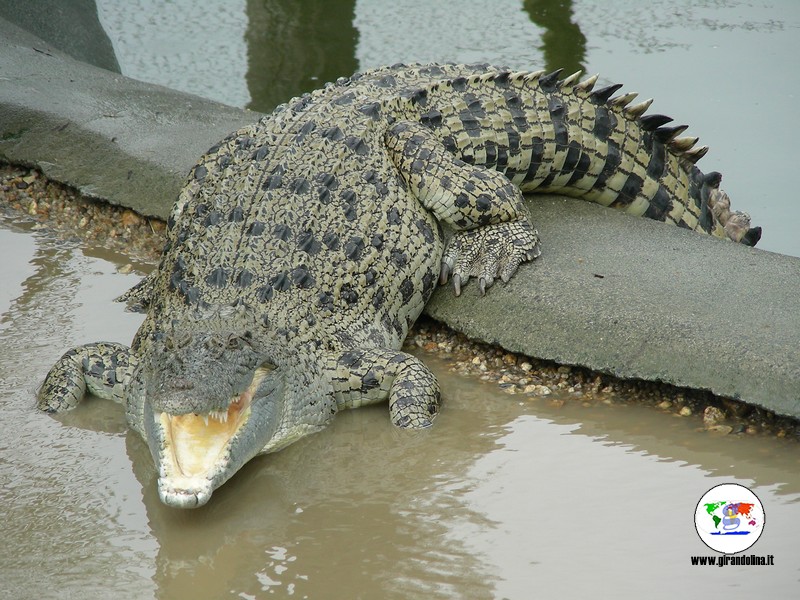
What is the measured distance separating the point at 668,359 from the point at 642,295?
428 millimetres

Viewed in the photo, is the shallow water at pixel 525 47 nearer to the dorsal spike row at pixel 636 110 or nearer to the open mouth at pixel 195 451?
the dorsal spike row at pixel 636 110

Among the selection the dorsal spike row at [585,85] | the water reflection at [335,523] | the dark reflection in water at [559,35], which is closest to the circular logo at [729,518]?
the water reflection at [335,523]

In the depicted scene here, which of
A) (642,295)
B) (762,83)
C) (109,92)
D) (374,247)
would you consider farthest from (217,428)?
(762,83)

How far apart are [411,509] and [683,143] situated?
303cm

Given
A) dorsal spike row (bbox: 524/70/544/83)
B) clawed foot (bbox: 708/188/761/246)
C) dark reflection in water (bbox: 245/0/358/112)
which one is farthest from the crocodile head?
dark reflection in water (bbox: 245/0/358/112)

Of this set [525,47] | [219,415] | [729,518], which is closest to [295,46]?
[525,47]

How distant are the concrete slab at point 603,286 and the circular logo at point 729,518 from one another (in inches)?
19.6

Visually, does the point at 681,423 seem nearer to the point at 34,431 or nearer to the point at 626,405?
the point at 626,405

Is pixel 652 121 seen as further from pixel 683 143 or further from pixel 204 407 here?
pixel 204 407

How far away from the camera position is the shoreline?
4137 millimetres

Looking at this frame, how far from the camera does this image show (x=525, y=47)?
9.17 metres

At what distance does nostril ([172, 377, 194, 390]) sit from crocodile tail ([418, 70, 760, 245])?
2.18 m

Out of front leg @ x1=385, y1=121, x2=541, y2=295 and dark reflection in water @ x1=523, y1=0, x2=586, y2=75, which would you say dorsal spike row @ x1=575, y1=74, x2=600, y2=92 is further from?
dark reflection in water @ x1=523, y1=0, x2=586, y2=75

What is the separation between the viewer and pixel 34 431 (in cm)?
420
